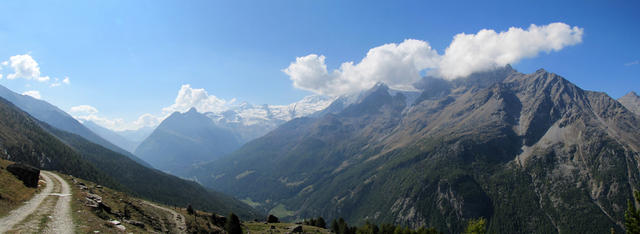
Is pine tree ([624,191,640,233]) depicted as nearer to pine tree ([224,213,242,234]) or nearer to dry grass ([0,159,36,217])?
pine tree ([224,213,242,234])

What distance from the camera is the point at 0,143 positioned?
17550cm

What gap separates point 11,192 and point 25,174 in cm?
1534

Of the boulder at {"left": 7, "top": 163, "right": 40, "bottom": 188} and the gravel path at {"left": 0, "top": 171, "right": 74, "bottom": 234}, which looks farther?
the boulder at {"left": 7, "top": 163, "right": 40, "bottom": 188}

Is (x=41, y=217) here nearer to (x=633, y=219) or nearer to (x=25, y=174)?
(x=25, y=174)

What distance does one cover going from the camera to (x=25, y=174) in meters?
53.0

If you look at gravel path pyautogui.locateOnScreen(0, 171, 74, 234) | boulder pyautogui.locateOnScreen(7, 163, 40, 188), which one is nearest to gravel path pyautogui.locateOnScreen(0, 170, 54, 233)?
gravel path pyautogui.locateOnScreen(0, 171, 74, 234)

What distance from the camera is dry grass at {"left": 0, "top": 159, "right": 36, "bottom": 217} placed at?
117 ft

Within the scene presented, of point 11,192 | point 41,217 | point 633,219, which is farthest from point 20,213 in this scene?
point 633,219

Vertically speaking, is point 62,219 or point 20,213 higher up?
point 62,219

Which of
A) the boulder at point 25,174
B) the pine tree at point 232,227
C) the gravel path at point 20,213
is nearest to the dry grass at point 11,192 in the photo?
the gravel path at point 20,213

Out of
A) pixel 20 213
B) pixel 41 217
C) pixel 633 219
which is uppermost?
pixel 633 219

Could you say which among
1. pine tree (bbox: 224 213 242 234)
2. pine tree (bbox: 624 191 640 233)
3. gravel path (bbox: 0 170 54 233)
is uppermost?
pine tree (bbox: 624 191 640 233)

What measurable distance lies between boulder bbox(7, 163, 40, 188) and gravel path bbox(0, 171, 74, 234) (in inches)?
369

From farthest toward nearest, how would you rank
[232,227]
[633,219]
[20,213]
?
1. [232,227]
2. [633,219]
3. [20,213]
